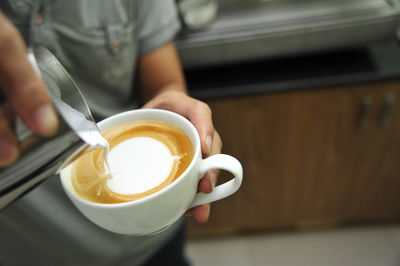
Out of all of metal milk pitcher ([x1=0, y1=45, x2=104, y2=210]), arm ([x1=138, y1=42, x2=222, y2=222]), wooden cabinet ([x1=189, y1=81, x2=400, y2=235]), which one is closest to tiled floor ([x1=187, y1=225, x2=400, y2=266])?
wooden cabinet ([x1=189, y1=81, x2=400, y2=235])

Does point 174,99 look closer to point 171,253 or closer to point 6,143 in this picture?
point 6,143

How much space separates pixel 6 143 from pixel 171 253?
0.60 m

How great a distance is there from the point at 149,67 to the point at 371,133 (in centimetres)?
73

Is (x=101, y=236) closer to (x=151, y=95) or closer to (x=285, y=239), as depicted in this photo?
(x=151, y=95)

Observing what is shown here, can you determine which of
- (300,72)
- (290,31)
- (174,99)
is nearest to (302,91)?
(300,72)

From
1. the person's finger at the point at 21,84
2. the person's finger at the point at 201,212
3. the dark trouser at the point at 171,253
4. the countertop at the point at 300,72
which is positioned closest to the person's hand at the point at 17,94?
the person's finger at the point at 21,84

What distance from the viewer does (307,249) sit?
4.37ft

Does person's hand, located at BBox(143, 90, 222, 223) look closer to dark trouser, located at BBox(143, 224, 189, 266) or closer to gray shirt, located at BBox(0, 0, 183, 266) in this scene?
gray shirt, located at BBox(0, 0, 183, 266)

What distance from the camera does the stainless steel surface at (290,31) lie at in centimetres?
85

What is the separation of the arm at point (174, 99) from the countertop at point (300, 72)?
0.72 ft

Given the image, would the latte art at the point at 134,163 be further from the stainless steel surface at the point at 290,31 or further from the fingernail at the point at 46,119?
the stainless steel surface at the point at 290,31

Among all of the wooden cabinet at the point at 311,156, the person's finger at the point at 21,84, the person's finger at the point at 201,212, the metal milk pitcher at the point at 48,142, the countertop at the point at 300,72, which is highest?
the person's finger at the point at 21,84

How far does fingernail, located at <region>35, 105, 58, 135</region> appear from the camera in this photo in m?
0.21

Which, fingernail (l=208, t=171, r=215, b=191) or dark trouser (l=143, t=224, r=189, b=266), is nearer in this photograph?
fingernail (l=208, t=171, r=215, b=191)
